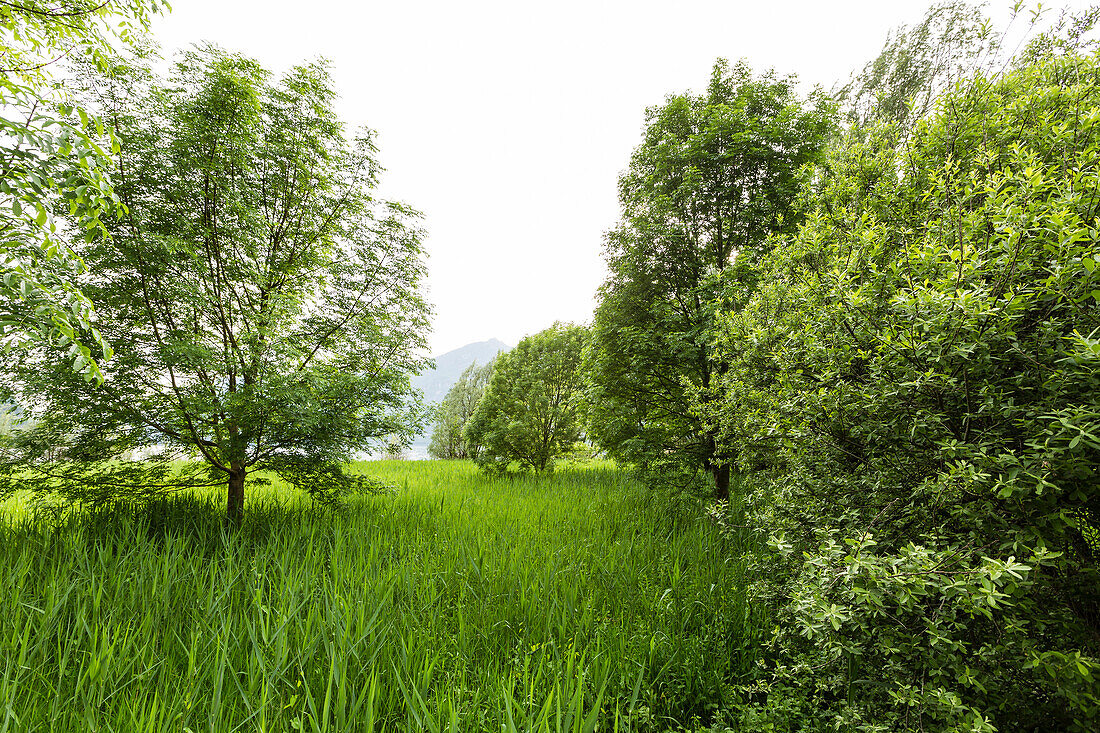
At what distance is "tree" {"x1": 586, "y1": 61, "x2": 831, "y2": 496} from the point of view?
21.0 feet

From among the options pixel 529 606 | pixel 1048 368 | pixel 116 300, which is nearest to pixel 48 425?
pixel 116 300

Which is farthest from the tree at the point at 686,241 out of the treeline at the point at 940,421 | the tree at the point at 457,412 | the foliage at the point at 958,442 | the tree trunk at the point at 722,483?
the tree at the point at 457,412

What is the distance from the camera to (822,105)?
22.1ft

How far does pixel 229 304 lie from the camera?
5.02 meters

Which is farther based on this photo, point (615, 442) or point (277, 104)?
point (615, 442)

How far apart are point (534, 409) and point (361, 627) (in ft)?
29.9

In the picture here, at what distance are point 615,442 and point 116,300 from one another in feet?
25.3

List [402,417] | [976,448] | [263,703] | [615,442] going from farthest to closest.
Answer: [615,442]
[402,417]
[263,703]
[976,448]

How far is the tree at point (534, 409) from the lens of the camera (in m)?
11.8

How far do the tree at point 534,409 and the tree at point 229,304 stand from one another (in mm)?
5976

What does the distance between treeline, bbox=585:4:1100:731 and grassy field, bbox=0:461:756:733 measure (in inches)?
Answer: 35.5

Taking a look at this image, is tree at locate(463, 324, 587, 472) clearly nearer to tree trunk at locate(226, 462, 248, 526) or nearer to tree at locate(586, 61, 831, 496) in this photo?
tree at locate(586, 61, 831, 496)

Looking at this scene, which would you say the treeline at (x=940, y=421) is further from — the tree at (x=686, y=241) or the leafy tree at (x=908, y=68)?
the leafy tree at (x=908, y=68)

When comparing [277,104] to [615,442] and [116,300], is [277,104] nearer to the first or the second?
[116,300]
